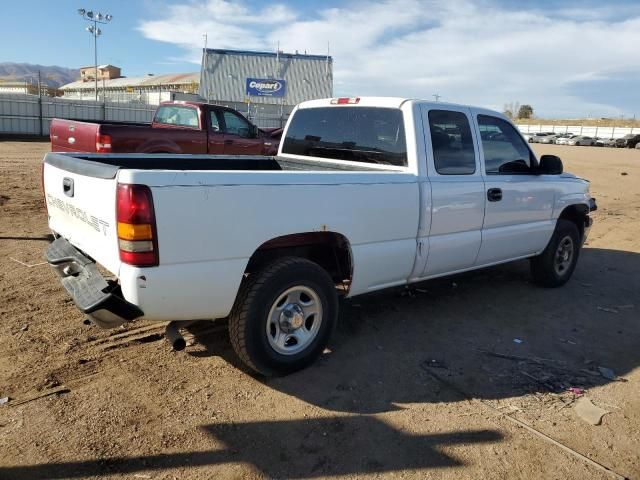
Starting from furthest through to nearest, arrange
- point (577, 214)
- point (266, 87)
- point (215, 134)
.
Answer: point (266, 87) < point (215, 134) < point (577, 214)

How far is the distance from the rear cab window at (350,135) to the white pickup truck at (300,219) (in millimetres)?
13

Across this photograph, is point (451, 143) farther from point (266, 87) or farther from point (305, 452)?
point (266, 87)

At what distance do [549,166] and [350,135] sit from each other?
216 centimetres

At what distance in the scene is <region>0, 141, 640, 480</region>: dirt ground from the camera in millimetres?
2812

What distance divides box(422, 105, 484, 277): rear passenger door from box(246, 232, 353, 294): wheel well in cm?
80

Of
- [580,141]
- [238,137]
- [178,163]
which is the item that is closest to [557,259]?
[178,163]

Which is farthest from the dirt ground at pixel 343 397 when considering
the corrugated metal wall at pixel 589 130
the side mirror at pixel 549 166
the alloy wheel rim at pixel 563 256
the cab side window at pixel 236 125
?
the corrugated metal wall at pixel 589 130

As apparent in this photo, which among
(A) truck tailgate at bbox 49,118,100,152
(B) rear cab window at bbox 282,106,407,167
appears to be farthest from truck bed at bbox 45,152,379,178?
(A) truck tailgate at bbox 49,118,100,152

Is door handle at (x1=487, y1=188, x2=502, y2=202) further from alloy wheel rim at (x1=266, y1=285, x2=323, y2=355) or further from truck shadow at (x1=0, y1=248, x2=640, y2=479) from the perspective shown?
alloy wheel rim at (x1=266, y1=285, x2=323, y2=355)

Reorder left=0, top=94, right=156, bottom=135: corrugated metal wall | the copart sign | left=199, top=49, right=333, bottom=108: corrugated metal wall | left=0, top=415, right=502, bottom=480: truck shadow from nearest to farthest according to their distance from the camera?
left=0, top=415, right=502, bottom=480: truck shadow → left=0, top=94, right=156, bottom=135: corrugated metal wall → the copart sign → left=199, top=49, right=333, bottom=108: corrugated metal wall

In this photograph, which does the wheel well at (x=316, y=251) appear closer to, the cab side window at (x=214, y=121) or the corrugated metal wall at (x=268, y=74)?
the cab side window at (x=214, y=121)

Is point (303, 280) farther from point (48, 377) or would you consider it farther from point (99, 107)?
point (99, 107)

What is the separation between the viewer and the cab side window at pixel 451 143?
443 cm

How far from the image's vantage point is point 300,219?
3.44m
